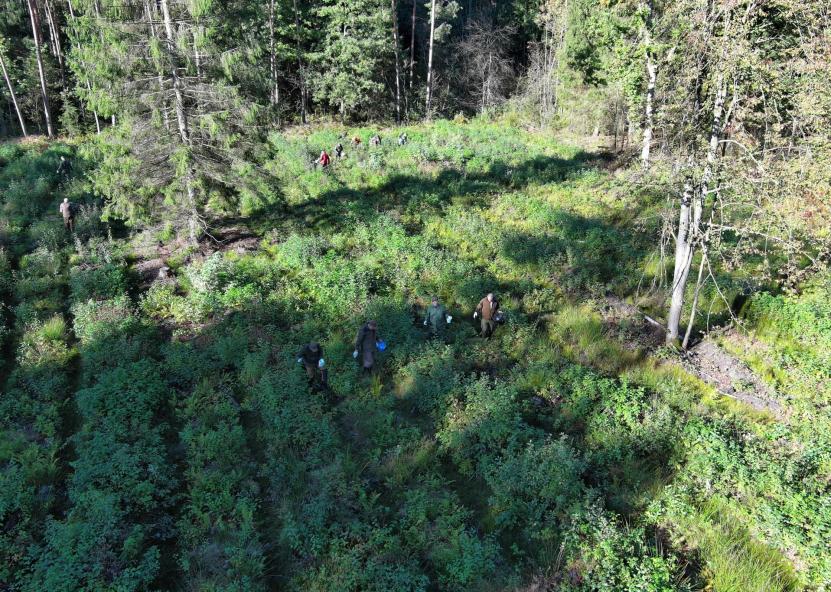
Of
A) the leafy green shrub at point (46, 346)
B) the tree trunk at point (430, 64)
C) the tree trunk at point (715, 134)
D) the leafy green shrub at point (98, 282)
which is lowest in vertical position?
the leafy green shrub at point (46, 346)

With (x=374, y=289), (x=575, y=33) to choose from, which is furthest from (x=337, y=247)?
(x=575, y=33)

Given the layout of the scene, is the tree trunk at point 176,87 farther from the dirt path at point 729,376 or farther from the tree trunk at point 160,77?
the dirt path at point 729,376

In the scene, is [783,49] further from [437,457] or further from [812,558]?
[437,457]

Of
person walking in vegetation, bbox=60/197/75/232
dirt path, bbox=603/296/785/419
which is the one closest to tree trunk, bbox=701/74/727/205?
dirt path, bbox=603/296/785/419

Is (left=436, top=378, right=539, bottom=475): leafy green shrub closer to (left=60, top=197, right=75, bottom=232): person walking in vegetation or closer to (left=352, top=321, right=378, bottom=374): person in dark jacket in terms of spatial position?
(left=352, top=321, right=378, bottom=374): person in dark jacket

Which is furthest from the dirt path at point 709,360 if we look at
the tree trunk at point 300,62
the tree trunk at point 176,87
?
the tree trunk at point 300,62

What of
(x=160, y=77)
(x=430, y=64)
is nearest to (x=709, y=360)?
(x=160, y=77)
